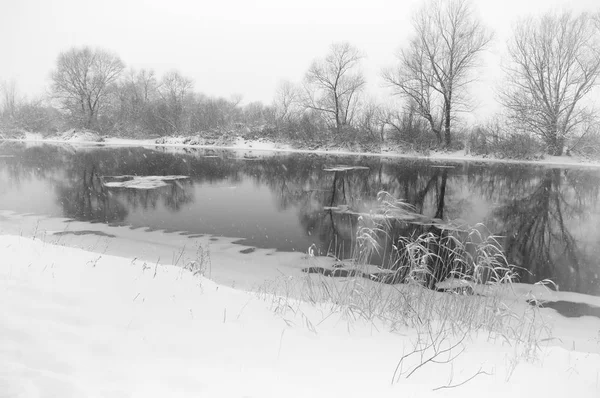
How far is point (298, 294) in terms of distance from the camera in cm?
545

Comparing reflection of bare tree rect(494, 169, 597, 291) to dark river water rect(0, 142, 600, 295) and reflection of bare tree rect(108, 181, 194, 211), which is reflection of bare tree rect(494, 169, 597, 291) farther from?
reflection of bare tree rect(108, 181, 194, 211)

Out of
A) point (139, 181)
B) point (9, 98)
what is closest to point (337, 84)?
point (139, 181)

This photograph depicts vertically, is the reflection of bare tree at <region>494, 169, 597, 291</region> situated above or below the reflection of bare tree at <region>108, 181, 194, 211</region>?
below

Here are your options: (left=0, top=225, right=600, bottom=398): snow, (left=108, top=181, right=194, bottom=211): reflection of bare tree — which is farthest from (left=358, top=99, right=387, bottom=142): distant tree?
(left=0, top=225, right=600, bottom=398): snow

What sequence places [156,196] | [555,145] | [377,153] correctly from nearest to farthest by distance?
[156,196] < [555,145] < [377,153]

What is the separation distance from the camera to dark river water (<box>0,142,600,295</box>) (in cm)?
802

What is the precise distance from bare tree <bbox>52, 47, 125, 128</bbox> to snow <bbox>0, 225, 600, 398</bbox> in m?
56.6

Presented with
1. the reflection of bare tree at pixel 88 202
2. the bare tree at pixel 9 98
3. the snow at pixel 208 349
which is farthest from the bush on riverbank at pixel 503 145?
the bare tree at pixel 9 98

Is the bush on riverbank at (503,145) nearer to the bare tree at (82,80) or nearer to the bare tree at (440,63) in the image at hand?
the bare tree at (440,63)

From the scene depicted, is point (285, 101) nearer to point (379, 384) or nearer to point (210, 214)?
point (210, 214)

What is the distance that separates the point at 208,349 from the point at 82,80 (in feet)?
207

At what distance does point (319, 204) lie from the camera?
473 inches

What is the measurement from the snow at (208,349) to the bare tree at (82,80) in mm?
56565

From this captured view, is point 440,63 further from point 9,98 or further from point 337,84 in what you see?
point 9,98
